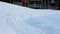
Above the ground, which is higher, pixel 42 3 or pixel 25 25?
pixel 25 25

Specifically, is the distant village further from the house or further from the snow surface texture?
the snow surface texture

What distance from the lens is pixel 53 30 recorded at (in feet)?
2.04

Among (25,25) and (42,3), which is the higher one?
(25,25)

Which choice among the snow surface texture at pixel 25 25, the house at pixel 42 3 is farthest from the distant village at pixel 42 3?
the snow surface texture at pixel 25 25

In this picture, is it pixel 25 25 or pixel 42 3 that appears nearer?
pixel 25 25

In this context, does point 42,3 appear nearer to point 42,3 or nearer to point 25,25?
point 42,3

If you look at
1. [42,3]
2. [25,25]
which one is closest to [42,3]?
[42,3]

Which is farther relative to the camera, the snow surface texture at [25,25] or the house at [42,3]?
the house at [42,3]

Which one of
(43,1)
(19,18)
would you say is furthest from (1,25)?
(43,1)

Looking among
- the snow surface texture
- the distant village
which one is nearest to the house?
the distant village

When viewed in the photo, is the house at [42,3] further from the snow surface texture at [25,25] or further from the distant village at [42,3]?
the snow surface texture at [25,25]

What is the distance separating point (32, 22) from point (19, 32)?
154mm

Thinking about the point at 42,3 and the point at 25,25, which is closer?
the point at 25,25

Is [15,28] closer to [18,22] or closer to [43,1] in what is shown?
[18,22]
